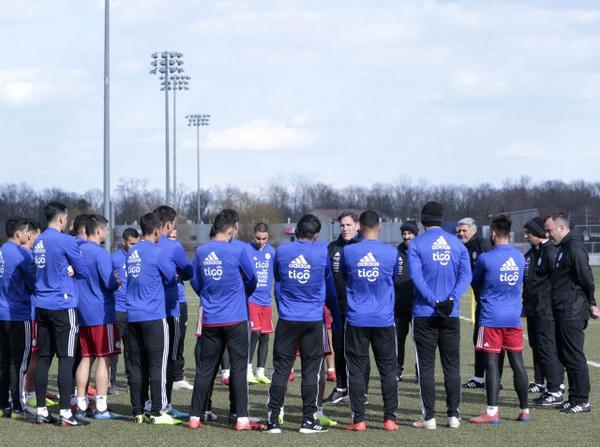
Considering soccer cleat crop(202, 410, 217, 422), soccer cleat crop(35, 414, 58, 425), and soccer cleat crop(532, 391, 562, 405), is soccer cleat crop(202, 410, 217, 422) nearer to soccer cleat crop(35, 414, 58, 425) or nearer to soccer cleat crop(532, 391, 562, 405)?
soccer cleat crop(35, 414, 58, 425)

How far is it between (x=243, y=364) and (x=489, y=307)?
270cm

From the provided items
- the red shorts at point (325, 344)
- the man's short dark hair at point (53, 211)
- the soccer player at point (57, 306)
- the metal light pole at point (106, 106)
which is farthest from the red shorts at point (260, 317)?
the metal light pole at point (106, 106)

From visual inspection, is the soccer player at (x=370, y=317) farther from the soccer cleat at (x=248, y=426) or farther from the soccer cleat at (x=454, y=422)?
the soccer cleat at (x=248, y=426)

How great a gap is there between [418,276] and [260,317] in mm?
3757

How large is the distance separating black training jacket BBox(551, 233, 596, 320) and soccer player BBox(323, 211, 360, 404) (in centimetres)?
235

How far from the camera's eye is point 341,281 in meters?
9.07

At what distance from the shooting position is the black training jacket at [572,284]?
847 centimetres

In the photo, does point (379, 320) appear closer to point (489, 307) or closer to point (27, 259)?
point (489, 307)

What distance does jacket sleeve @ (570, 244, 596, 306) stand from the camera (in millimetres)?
8430

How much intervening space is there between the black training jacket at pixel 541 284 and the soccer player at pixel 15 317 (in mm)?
5997

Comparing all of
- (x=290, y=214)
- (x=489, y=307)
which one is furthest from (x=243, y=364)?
(x=290, y=214)

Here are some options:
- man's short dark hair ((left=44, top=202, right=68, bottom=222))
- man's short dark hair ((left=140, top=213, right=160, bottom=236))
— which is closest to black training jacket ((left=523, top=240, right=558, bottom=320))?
man's short dark hair ((left=140, top=213, right=160, bottom=236))

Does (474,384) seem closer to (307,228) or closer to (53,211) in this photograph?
(307,228)

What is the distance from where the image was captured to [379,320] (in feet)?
24.6
